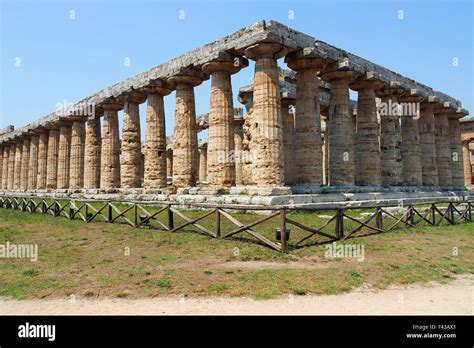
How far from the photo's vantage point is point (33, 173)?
Answer: 3734 centimetres

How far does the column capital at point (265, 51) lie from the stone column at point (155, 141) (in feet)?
25.3

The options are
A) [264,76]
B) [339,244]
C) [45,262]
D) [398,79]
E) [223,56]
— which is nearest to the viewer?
[45,262]

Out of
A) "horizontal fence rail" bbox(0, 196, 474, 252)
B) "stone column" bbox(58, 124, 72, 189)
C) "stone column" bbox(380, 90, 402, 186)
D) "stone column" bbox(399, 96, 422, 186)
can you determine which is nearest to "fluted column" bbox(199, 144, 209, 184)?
"stone column" bbox(58, 124, 72, 189)

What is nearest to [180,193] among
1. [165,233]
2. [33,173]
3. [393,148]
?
[165,233]

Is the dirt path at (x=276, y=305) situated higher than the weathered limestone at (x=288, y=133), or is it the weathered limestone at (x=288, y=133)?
the weathered limestone at (x=288, y=133)

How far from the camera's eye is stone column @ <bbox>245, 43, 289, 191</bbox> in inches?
642

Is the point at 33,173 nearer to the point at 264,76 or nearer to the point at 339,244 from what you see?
the point at 264,76

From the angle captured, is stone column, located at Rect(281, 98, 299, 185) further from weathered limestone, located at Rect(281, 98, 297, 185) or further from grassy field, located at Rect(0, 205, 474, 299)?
grassy field, located at Rect(0, 205, 474, 299)

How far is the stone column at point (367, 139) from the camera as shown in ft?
71.5

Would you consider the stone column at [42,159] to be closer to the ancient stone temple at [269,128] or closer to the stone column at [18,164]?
the ancient stone temple at [269,128]

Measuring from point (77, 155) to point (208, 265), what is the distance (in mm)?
26095

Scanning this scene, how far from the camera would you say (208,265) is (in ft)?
27.6

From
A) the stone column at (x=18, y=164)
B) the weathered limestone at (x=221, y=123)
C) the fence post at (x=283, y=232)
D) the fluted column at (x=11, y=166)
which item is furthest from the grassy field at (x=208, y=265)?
the fluted column at (x=11, y=166)
